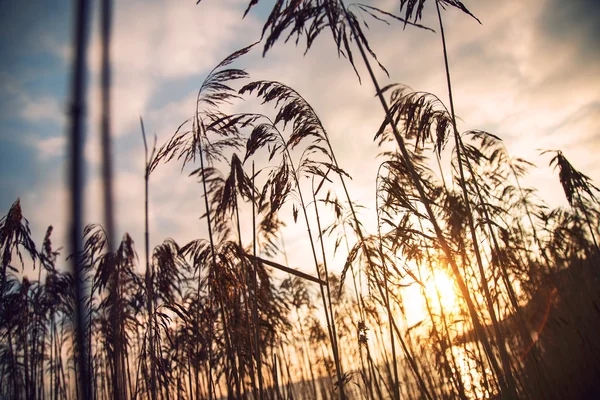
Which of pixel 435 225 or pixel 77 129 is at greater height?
pixel 77 129

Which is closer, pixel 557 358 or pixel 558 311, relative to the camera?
pixel 557 358

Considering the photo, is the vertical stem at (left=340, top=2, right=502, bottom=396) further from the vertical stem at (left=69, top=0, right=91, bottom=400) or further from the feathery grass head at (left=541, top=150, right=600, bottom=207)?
the feathery grass head at (left=541, top=150, right=600, bottom=207)

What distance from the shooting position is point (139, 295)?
567 cm

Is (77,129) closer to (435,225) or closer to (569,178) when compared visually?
(435,225)

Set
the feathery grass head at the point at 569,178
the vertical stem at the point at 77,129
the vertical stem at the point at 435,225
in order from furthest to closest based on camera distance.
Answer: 1. the feathery grass head at the point at 569,178
2. the vertical stem at the point at 435,225
3. the vertical stem at the point at 77,129

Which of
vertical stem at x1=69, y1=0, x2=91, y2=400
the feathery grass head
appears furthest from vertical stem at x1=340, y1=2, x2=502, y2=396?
the feathery grass head

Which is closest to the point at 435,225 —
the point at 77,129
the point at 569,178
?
the point at 77,129

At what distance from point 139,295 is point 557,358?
8.58 meters

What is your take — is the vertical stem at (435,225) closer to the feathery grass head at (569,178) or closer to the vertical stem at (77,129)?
the vertical stem at (77,129)

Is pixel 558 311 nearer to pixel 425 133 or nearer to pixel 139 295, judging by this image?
pixel 425 133

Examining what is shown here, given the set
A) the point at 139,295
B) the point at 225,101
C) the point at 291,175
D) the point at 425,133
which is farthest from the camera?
the point at 139,295

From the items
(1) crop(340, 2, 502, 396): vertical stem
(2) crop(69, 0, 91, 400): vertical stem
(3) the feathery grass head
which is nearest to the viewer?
(2) crop(69, 0, 91, 400): vertical stem

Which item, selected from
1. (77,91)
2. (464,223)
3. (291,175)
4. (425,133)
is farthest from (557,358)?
(77,91)

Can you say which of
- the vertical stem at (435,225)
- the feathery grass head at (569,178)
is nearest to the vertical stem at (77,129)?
the vertical stem at (435,225)
